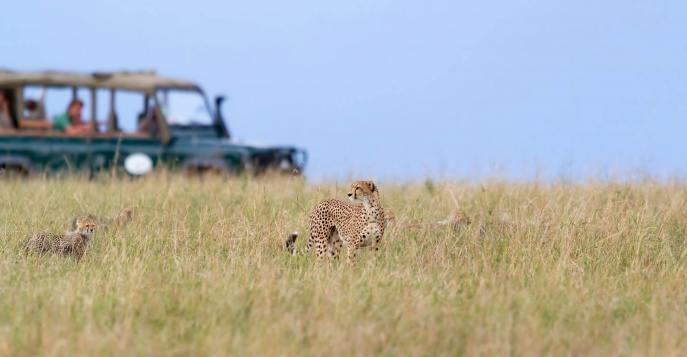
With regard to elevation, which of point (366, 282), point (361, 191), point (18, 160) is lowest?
point (366, 282)

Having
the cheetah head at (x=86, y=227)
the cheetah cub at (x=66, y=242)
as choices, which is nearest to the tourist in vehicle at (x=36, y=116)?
the cheetah cub at (x=66, y=242)

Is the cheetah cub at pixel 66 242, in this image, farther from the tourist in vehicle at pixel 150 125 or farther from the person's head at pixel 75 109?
the person's head at pixel 75 109

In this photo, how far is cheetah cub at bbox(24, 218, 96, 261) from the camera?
8.59 metres

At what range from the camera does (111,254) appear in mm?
8594

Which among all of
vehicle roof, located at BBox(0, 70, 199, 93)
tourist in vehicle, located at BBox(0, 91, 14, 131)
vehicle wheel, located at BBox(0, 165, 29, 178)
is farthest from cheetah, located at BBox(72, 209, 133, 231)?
tourist in vehicle, located at BBox(0, 91, 14, 131)

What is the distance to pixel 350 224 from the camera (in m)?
8.23

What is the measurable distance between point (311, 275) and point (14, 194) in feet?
20.0

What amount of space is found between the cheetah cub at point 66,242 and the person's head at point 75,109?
789cm

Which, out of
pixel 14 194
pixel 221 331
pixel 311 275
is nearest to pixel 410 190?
→ pixel 14 194

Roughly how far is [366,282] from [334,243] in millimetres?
1555

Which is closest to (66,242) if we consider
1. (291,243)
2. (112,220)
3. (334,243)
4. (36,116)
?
(112,220)

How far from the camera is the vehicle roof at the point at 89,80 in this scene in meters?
16.2

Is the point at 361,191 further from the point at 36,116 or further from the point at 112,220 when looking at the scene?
the point at 36,116

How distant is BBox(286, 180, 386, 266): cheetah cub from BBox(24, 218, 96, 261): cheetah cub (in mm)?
1663
